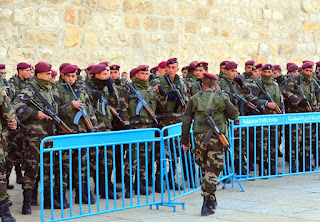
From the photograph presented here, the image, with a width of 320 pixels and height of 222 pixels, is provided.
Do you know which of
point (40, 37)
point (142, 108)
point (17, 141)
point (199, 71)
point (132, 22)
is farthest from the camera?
point (132, 22)

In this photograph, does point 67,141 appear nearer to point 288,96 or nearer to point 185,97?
point 185,97

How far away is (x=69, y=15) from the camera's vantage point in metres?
12.6

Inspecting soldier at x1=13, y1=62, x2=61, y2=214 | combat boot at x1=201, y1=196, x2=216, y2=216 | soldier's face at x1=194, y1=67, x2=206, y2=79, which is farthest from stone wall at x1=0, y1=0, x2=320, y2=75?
combat boot at x1=201, y1=196, x2=216, y2=216

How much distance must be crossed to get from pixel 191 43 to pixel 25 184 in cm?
790

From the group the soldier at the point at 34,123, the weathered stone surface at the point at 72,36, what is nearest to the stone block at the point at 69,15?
the weathered stone surface at the point at 72,36

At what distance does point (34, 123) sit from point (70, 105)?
56cm

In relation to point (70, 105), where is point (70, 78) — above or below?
above

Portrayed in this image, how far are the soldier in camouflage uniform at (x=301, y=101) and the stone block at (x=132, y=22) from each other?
3.71 m

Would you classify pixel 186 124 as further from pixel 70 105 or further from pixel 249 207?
pixel 70 105

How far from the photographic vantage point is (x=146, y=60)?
13984 millimetres

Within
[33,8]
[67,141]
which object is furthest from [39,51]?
[67,141]

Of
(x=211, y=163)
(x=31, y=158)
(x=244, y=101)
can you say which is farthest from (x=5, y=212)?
(x=244, y=101)

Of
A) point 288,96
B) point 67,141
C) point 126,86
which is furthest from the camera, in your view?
point 288,96

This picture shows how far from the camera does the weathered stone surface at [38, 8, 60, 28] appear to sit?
12.1m
